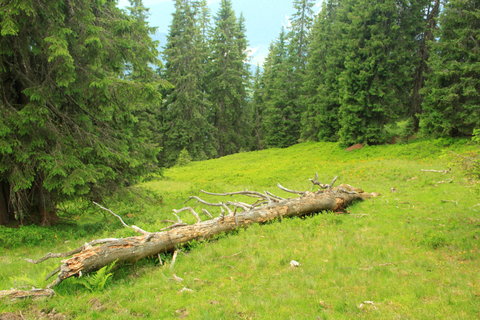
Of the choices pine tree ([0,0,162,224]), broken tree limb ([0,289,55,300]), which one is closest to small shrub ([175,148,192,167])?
pine tree ([0,0,162,224])

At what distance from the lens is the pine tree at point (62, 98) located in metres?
9.22

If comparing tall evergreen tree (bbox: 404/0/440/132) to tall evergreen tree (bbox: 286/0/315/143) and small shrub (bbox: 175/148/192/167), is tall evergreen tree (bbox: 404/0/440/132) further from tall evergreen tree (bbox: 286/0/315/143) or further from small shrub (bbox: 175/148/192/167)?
small shrub (bbox: 175/148/192/167)

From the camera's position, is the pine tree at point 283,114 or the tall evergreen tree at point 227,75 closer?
the pine tree at point 283,114

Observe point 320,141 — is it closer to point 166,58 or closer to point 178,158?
point 178,158

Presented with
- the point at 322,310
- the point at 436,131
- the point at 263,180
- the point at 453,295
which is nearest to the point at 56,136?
the point at 322,310

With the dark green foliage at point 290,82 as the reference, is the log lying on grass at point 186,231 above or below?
below

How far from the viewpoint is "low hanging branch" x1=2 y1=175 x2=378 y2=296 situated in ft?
18.8

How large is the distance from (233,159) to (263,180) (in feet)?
56.1

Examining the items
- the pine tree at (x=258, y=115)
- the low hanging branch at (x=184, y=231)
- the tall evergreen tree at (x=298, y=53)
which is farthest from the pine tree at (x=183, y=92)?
the low hanging branch at (x=184, y=231)

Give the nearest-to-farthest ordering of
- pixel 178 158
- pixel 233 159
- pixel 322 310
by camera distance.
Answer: pixel 322 310, pixel 233 159, pixel 178 158

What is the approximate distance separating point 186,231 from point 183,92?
38056 mm

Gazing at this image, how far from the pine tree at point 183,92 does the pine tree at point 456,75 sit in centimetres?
2891

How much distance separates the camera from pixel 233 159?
129ft

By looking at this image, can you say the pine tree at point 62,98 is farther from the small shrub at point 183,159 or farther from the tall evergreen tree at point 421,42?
the tall evergreen tree at point 421,42
